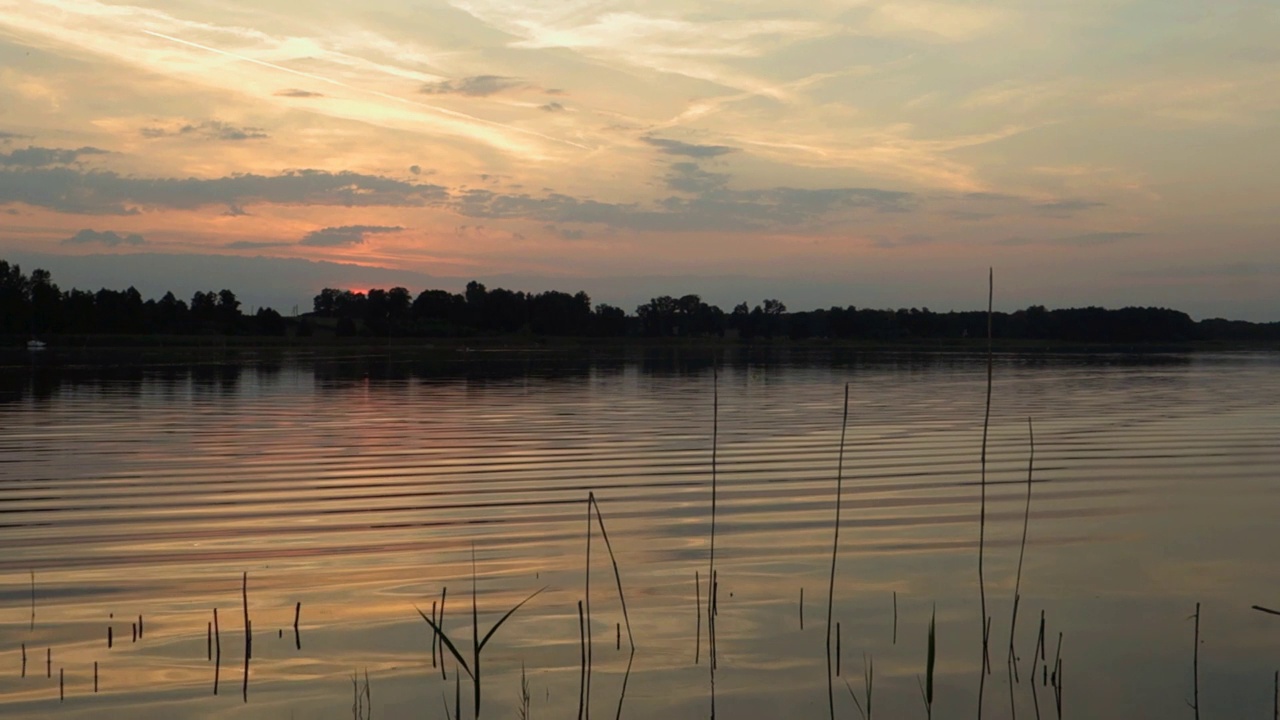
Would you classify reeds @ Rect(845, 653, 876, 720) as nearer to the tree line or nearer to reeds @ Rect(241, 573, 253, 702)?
reeds @ Rect(241, 573, 253, 702)

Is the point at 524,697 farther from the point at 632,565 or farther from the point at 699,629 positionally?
the point at 632,565

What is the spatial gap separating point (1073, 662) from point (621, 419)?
62.1ft

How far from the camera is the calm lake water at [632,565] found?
6703mm

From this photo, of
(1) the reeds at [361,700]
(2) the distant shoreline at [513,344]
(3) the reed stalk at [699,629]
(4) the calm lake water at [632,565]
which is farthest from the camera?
(2) the distant shoreline at [513,344]

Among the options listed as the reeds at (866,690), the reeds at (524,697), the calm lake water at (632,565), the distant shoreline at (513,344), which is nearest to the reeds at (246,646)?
the calm lake water at (632,565)

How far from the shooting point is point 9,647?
717 cm

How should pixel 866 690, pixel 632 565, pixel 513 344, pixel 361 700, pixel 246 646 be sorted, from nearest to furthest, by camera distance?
pixel 361 700 → pixel 866 690 → pixel 246 646 → pixel 632 565 → pixel 513 344

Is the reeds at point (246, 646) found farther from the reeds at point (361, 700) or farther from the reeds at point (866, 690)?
the reeds at point (866, 690)

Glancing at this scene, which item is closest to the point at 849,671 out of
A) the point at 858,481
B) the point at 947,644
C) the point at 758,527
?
the point at 947,644

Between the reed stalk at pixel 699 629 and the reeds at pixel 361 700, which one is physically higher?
the reed stalk at pixel 699 629

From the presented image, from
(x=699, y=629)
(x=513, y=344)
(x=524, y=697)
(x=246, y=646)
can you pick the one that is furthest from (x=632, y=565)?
(x=513, y=344)

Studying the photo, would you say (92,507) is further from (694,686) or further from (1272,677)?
(1272,677)

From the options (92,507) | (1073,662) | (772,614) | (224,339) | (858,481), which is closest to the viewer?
(1073,662)

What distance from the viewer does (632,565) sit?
32.7 ft
